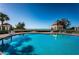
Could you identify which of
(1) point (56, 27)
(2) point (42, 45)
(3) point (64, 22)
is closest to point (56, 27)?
(1) point (56, 27)

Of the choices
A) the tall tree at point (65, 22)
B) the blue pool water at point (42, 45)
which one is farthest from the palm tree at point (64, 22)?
the blue pool water at point (42, 45)

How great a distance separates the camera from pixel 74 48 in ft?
6.31

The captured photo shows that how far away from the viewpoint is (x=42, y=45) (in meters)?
1.94

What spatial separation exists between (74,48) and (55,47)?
0.20 metres

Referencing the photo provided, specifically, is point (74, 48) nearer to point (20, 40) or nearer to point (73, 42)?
point (73, 42)

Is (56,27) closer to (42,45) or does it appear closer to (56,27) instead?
(56,27)

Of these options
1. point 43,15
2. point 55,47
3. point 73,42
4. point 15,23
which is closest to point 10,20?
point 15,23

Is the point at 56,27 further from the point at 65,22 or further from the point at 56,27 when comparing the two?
the point at 65,22

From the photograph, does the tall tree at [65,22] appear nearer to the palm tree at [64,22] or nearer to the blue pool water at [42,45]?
the palm tree at [64,22]

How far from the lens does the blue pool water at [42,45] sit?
75.7 inches

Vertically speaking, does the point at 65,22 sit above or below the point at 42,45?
above

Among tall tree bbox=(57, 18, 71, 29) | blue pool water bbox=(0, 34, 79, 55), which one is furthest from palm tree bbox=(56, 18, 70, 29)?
blue pool water bbox=(0, 34, 79, 55)

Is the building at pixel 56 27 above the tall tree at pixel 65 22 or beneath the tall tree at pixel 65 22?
beneath
